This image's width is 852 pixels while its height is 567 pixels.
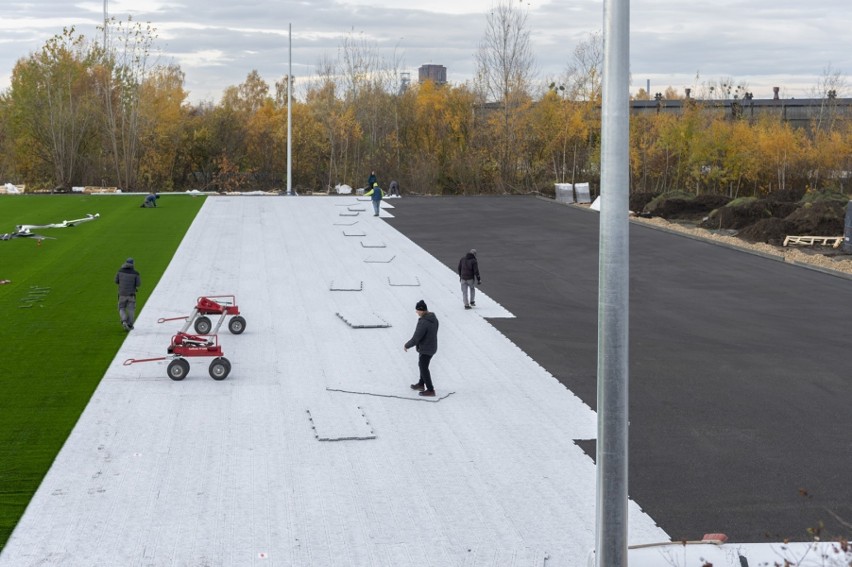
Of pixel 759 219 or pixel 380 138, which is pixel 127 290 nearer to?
→ pixel 759 219

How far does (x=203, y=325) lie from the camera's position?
20.5m

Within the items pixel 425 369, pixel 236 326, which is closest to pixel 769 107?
pixel 236 326

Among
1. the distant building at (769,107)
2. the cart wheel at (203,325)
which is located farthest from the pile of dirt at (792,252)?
the distant building at (769,107)

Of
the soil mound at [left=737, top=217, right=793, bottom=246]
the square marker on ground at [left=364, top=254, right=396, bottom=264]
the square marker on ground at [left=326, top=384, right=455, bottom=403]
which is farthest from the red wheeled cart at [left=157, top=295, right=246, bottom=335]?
the soil mound at [left=737, top=217, right=793, bottom=246]

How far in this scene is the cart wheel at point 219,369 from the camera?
17.0 m

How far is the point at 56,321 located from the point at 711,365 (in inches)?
523

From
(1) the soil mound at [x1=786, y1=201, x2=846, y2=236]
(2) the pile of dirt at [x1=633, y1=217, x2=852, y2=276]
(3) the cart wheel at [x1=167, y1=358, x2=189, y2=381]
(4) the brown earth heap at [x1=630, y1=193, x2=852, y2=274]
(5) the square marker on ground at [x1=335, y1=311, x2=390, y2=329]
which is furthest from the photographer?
(1) the soil mound at [x1=786, y1=201, x2=846, y2=236]

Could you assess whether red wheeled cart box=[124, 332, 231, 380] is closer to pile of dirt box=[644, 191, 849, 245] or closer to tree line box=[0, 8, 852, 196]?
pile of dirt box=[644, 191, 849, 245]

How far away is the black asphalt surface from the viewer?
40.2 feet

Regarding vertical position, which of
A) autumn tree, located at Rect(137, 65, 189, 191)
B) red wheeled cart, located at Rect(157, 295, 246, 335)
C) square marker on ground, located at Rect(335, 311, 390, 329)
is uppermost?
autumn tree, located at Rect(137, 65, 189, 191)

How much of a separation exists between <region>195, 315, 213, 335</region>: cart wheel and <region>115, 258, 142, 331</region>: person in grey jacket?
1.48 m

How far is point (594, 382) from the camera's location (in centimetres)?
1761

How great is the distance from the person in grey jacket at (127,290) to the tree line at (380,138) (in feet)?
136

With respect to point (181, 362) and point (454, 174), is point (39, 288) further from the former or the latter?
point (454, 174)
